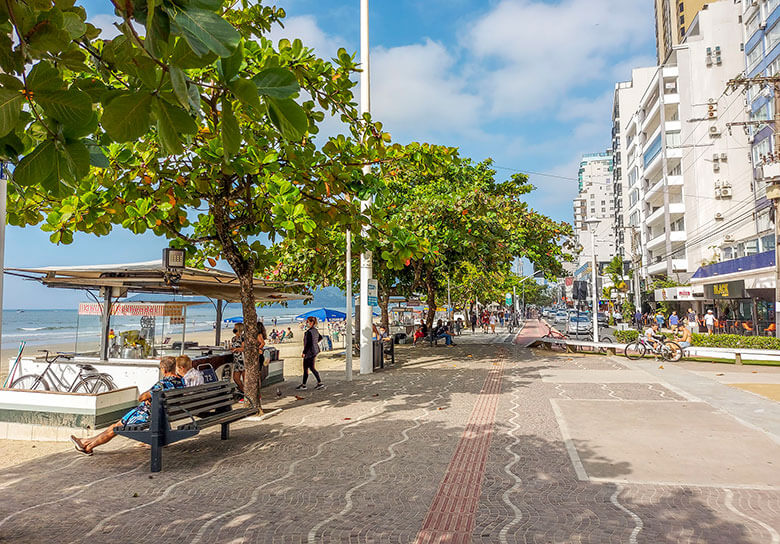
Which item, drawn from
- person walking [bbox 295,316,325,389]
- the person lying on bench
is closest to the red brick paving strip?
the person lying on bench

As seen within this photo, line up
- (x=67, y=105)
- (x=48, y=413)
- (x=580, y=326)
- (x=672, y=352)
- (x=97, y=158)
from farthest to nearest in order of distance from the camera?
(x=580, y=326) → (x=672, y=352) → (x=48, y=413) → (x=97, y=158) → (x=67, y=105)

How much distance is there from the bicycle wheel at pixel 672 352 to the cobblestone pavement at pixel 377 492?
10519 mm

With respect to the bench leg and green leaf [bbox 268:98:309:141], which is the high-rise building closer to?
the bench leg

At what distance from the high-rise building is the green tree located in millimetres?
78700

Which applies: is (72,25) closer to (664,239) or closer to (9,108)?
(9,108)

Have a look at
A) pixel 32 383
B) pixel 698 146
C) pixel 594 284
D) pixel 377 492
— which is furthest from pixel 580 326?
pixel 377 492

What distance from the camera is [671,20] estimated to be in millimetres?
85125

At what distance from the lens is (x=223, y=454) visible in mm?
6684

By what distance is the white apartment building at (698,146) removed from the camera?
4075 cm

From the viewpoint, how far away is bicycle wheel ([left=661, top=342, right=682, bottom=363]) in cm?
1725

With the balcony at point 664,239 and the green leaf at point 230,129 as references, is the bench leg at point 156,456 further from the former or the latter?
the balcony at point 664,239

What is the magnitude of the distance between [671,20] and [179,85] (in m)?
102

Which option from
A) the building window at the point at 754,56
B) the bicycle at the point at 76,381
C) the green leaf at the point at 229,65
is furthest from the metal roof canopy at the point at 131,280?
the building window at the point at 754,56

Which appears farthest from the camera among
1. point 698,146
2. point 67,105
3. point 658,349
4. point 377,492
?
point 698,146
